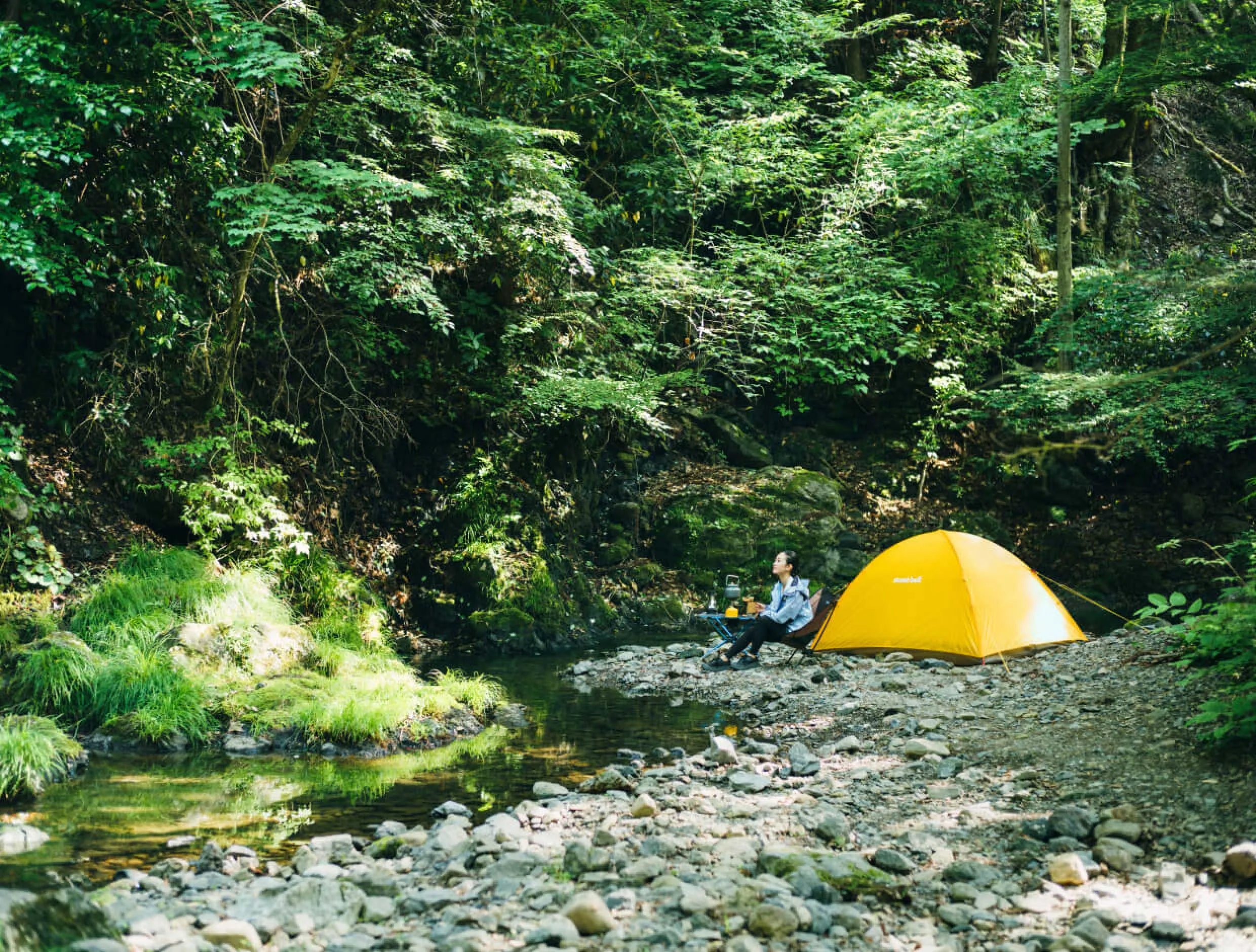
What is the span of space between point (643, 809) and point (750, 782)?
961 millimetres

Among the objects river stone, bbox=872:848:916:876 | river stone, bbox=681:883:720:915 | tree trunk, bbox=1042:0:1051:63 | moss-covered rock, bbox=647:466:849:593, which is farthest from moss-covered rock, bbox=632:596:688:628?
tree trunk, bbox=1042:0:1051:63

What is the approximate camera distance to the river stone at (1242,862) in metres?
3.77

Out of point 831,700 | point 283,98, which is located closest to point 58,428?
point 283,98

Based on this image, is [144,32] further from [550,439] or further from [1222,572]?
[1222,572]

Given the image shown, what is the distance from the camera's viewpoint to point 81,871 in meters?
4.43

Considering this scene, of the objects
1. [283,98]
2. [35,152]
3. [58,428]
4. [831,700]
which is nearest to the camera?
[35,152]

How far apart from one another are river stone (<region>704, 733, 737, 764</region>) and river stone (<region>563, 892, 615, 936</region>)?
2.84m

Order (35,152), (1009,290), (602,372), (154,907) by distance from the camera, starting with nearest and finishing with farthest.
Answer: (154,907)
(35,152)
(602,372)
(1009,290)

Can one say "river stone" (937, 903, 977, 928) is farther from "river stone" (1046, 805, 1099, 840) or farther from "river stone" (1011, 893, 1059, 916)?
"river stone" (1046, 805, 1099, 840)

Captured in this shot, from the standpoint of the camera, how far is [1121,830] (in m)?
4.39

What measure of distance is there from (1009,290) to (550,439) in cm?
956

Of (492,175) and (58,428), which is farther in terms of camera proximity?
(492,175)

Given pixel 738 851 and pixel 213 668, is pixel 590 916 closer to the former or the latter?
pixel 738 851

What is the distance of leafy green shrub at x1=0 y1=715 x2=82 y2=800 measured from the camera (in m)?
5.59
